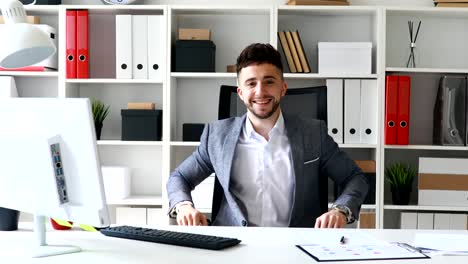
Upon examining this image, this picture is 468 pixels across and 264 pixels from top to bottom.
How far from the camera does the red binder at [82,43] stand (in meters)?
3.86

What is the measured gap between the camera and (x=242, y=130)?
265 cm

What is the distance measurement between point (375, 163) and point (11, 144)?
99.3 inches

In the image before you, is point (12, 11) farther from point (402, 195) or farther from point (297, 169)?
point (402, 195)

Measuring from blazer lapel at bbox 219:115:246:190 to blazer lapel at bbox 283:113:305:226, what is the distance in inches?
7.5

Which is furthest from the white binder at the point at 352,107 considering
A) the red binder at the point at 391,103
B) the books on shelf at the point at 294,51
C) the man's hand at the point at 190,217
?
the man's hand at the point at 190,217

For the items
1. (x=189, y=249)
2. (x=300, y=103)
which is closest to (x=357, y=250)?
(x=189, y=249)

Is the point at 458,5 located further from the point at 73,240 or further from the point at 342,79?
the point at 73,240

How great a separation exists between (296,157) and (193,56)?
60.1 inches

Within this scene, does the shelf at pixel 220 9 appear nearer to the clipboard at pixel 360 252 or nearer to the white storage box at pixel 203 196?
the white storage box at pixel 203 196

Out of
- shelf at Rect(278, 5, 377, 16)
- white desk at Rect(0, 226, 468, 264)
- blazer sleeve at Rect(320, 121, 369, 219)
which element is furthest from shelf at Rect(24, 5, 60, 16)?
white desk at Rect(0, 226, 468, 264)

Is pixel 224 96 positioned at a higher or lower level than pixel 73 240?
higher

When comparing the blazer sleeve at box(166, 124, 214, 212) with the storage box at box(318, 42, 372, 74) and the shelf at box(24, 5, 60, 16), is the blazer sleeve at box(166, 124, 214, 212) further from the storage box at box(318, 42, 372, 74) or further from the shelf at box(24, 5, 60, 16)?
the shelf at box(24, 5, 60, 16)

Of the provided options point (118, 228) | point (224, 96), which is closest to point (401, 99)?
point (224, 96)

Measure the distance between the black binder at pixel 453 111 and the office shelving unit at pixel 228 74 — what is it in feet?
0.22
